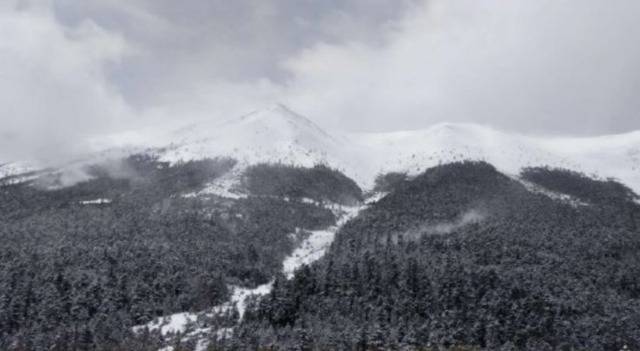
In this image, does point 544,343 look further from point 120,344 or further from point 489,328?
point 120,344

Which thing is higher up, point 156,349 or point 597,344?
point 156,349

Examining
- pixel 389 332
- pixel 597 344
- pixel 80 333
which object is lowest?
pixel 597 344

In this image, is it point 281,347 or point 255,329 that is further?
point 255,329

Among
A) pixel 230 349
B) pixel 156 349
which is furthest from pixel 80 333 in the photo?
pixel 230 349

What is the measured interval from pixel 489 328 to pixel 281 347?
241 feet

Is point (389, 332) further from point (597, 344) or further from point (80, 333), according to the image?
point (80, 333)

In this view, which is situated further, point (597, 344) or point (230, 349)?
point (597, 344)

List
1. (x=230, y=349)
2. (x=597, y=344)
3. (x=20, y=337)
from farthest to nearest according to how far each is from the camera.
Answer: (x=597, y=344), (x=20, y=337), (x=230, y=349)

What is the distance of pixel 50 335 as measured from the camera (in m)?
187

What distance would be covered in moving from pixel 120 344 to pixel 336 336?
2696 inches

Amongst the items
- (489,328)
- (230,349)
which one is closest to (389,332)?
(489,328)

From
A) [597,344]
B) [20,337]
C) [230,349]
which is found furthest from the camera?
[597,344]

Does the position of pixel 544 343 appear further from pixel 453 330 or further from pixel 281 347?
pixel 281 347

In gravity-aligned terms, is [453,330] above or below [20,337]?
below
